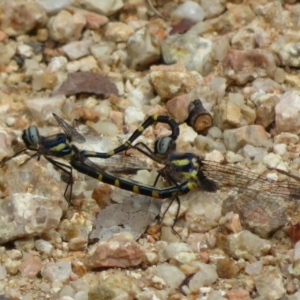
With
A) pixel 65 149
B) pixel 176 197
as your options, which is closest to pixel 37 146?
pixel 65 149

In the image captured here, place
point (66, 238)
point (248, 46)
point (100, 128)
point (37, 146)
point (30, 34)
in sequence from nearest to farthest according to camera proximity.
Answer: point (66, 238)
point (37, 146)
point (100, 128)
point (248, 46)
point (30, 34)

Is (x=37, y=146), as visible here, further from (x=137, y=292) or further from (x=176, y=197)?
(x=137, y=292)

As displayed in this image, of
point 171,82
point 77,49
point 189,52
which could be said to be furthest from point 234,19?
point 77,49

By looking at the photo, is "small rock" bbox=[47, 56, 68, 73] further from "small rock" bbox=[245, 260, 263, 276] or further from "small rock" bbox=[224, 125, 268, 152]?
"small rock" bbox=[245, 260, 263, 276]

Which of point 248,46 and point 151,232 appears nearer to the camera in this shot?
point 151,232

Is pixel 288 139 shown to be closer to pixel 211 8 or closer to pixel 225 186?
pixel 225 186

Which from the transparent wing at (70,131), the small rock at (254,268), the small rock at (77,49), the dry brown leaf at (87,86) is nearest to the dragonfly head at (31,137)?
the transparent wing at (70,131)

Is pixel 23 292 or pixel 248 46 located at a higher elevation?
pixel 248 46
